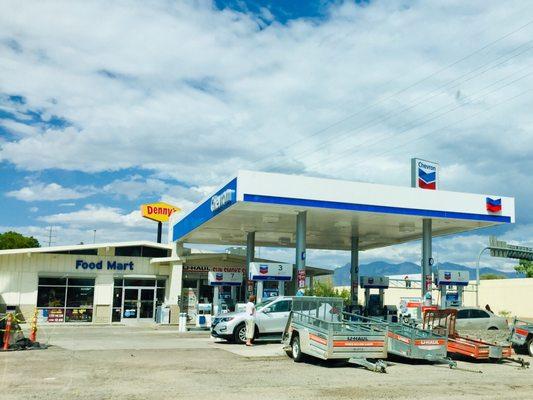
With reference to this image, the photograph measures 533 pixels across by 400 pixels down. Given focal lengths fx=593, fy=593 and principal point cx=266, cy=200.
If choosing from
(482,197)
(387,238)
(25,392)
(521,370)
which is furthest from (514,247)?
(25,392)

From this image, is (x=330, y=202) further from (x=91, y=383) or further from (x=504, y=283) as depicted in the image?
(x=504, y=283)

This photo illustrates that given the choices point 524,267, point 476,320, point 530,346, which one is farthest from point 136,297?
point 524,267

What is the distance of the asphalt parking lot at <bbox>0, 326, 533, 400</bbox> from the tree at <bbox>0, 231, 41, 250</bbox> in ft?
195

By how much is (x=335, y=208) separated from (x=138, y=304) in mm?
17307

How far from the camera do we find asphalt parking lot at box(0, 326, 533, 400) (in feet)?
34.4

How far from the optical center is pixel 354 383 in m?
11.8

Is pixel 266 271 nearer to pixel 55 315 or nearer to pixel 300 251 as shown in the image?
pixel 300 251

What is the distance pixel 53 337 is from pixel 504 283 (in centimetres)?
4924

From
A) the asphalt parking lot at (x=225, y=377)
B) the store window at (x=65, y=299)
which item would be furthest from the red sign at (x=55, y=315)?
the asphalt parking lot at (x=225, y=377)

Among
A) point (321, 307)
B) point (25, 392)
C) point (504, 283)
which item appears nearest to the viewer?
point (25, 392)

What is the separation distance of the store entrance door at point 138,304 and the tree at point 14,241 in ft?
136

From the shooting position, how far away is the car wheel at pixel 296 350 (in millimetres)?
15195

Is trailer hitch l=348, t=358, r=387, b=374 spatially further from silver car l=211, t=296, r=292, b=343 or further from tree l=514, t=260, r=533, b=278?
tree l=514, t=260, r=533, b=278

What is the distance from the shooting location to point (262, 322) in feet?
65.0
